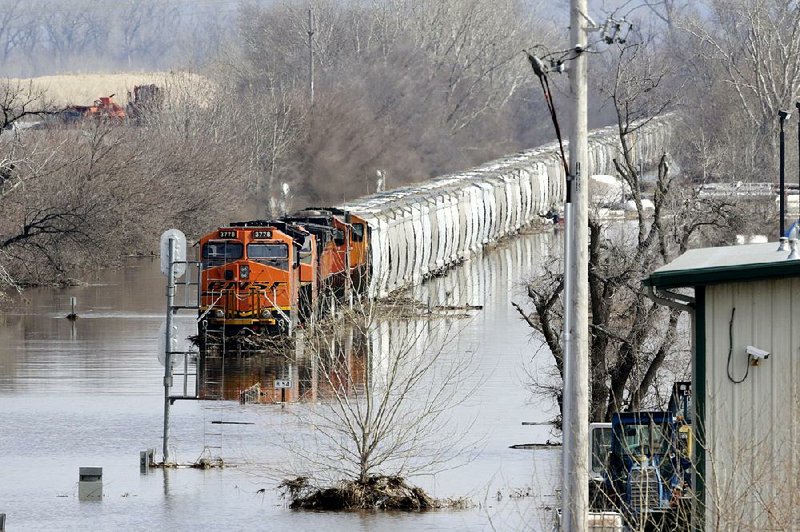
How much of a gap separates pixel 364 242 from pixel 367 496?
2427 centimetres

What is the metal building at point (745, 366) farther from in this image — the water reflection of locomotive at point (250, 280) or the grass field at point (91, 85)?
the grass field at point (91, 85)

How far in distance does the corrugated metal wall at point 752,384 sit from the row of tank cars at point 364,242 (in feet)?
28.8

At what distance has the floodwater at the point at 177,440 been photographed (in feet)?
63.2

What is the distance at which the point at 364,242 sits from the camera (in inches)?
1724

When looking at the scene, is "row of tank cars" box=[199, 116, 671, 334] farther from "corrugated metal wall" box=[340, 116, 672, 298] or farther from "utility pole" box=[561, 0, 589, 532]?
"utility pole" box=[561, 0, 589, 532]

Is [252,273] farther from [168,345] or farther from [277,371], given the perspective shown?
[168,345]

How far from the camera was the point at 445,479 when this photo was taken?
22.0 meters

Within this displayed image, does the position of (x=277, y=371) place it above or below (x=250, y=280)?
below

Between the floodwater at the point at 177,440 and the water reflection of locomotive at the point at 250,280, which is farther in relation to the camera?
the water reflection of locomotive at the point at 250,280

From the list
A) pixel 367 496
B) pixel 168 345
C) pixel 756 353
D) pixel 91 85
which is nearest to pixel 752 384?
pixel 756 353

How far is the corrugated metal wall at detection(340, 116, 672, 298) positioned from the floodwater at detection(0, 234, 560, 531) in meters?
4.49

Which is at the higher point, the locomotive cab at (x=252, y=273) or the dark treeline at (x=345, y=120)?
the dark treeline at (x=345, y=120)

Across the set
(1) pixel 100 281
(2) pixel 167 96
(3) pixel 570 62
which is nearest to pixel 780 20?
(2) pixel 167 96

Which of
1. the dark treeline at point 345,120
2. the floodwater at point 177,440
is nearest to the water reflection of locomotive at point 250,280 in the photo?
the floodwater at point 177,440
